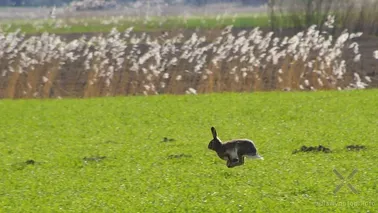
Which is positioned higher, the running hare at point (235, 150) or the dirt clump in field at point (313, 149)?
the running hare at point (235, 150)

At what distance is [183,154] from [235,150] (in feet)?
10.8

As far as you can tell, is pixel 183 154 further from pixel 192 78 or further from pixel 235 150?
pixel 192 78

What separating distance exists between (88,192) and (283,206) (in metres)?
2.74

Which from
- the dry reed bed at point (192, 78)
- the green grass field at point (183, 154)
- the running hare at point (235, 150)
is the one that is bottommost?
the dry reed bed at point (192, 78)

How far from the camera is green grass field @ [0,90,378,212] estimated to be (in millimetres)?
12422

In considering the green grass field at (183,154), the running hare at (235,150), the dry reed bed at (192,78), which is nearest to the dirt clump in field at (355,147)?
the green grass field at (183,154)

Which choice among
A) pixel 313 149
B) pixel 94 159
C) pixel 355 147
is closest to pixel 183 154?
pixel 94 159

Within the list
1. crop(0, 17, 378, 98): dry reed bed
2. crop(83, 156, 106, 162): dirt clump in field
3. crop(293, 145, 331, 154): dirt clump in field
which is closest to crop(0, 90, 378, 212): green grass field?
crop(83, 156, 106, 162): dirt clump in field

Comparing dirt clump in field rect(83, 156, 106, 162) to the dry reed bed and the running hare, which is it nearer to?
the running hare

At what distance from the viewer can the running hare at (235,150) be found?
1284 centimetres

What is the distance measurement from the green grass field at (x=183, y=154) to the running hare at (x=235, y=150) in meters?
0.34

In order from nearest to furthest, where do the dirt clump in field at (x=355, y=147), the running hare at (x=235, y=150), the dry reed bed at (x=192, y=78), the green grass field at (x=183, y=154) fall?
Result: the green grass field at (x=183, y=154), the running hare at (x=235, y=150), the dirt clump in field at (x=355, y=147), the dry reed bed at (x=192, y=78)

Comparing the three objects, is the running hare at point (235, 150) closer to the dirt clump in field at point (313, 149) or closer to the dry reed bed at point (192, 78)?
the dirt clump in field at point (313, 149)

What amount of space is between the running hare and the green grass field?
34 cm
